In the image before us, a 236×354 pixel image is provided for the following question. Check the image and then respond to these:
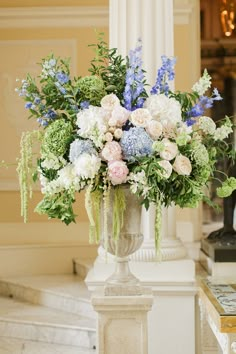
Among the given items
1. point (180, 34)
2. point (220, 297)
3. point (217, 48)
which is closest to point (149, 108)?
point (220, 297)

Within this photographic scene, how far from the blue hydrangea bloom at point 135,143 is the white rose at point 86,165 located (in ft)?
0.52

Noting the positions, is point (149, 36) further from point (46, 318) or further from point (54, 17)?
point (54, 17)

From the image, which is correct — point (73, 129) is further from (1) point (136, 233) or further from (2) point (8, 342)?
(2) point (8, 342)

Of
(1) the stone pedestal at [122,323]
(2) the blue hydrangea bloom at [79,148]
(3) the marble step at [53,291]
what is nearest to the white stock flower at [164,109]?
(2) the blue hydrangea bloom at [79,148]

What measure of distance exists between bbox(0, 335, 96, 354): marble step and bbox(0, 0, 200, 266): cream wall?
2727 mm

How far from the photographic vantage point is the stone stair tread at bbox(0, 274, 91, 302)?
6.88 metres

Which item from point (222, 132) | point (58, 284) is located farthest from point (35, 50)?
point (222, 132)

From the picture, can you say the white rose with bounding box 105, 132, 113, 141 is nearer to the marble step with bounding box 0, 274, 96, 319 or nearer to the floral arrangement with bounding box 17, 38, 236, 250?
the floral arrangement with bounding box 17, 38, 236, 250

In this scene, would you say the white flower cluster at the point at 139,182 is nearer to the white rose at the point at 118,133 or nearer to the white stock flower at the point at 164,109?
the white rose at the point at 118,133

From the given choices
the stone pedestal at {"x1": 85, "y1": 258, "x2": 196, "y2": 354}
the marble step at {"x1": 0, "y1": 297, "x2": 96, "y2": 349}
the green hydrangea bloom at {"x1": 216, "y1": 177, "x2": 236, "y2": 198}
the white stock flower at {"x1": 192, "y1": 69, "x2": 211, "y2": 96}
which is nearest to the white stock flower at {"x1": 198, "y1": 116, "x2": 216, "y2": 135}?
the white stock flower at {"x1": 192, "y1": 69, "x2": 211, "y2": 96}

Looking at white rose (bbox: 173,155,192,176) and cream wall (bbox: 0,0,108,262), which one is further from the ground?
cream wall (bbox: 0,0,108,262)

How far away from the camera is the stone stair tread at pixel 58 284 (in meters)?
6.88

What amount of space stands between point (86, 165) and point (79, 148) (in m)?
0.10

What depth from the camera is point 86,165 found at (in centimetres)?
329
